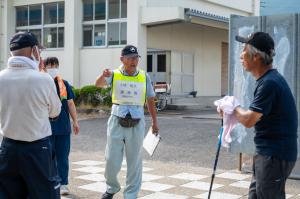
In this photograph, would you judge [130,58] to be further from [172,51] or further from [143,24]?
[172,51]

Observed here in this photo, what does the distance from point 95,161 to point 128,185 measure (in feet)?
12.1

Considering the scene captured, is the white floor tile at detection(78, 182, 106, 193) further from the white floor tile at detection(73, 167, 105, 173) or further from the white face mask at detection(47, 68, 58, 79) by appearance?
the white face mask at detection(47, 68, 58, 79)

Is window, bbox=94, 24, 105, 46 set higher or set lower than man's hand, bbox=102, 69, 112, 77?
higher

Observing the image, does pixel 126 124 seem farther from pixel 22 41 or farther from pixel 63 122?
pixel 22 41

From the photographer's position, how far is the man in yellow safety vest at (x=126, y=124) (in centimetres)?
621

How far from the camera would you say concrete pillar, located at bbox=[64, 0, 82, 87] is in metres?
25.2

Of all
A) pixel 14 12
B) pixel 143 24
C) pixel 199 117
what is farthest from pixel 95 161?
pixel 14 12

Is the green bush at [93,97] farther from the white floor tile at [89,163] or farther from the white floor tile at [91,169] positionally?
the white floor tile at [91,169]

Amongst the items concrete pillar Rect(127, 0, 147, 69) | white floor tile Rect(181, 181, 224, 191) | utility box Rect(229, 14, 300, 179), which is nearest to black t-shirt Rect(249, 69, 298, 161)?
white floor tile Rect(181, 181, 224, 191)

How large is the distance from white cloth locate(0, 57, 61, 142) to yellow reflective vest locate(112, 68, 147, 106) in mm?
2017

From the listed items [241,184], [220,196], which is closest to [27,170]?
[220,196]

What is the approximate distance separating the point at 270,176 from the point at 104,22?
21545 mm

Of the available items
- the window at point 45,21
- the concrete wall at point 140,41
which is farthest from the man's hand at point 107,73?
the window at point 45,21

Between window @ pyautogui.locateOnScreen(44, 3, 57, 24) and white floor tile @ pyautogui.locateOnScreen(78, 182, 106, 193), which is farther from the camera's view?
window @ pyautogui.locateOnScreen(44, 3, 57, 24)
